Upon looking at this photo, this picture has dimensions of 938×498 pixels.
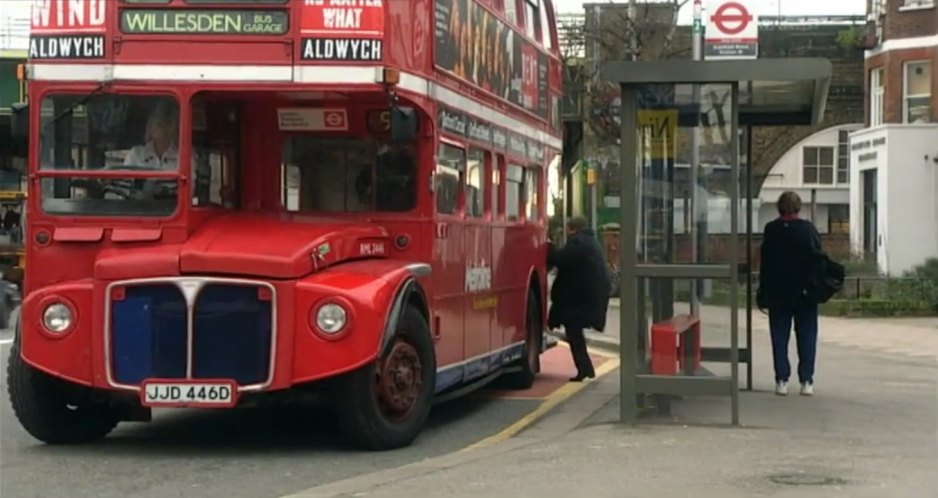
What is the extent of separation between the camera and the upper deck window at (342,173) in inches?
444

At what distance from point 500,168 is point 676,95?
3.21m

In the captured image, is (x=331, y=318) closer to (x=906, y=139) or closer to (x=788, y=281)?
(x=788, y=281)

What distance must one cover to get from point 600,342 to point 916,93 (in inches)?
775

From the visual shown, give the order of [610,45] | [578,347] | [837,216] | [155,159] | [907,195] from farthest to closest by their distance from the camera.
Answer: [837,216], [907,195], [610,45], [578,347], [155,159]

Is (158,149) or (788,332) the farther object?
(788,332)

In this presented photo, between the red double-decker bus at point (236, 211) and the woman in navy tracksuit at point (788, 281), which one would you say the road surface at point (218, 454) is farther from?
the woman in navy tracksuit at point (788, 281)

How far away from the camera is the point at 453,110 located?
11.9 m

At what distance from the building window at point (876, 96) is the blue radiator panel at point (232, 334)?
105 ft

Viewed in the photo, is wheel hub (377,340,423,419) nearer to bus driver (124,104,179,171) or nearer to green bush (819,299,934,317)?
bus driver (124,104,179,171)

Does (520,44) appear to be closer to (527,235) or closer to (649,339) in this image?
(527,235)

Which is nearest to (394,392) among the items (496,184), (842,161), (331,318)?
(331,318)

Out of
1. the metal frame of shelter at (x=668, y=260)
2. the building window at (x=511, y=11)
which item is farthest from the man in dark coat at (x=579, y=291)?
the metal frame of shelter at (x=668, y=260)

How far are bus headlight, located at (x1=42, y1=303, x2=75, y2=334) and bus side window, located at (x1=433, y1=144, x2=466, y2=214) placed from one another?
280cm

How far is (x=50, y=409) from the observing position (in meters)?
10.6
